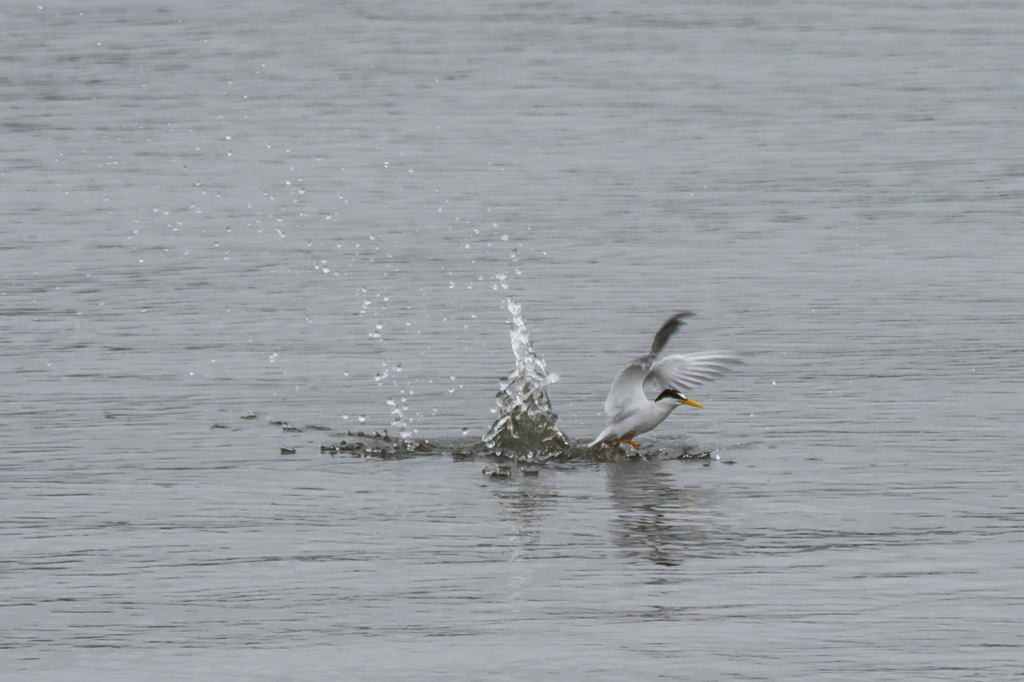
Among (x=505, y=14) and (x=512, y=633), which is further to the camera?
(x=505, y=14)

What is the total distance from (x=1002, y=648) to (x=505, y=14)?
119 feet

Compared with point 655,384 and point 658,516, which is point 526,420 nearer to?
point 655,384

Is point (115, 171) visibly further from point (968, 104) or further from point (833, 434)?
point (833, 434)

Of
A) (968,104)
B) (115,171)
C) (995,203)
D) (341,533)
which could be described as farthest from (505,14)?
(341,533)

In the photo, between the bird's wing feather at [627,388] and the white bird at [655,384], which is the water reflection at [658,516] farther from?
the bird's wing feather at [627,388]

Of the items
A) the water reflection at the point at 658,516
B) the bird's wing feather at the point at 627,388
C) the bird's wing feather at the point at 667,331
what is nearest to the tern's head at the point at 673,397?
the bird's wing feather at the point at 627,388

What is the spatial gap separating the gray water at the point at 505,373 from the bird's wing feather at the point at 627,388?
0.44 meters

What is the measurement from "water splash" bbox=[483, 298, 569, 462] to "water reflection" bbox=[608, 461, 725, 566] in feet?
1.54

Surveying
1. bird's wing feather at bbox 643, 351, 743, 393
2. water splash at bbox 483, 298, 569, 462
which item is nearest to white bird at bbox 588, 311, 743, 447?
bird's wing feather at bbox 643, 351, 743, 393

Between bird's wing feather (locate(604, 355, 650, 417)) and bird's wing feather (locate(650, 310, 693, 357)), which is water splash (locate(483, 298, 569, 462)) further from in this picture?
bird's wing feather (locate(650, 310, 693, 357))

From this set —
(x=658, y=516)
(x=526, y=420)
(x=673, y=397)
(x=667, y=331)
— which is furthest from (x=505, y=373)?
(x=658, y=516)

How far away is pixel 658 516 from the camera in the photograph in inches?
392

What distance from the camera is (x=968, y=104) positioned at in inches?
1107

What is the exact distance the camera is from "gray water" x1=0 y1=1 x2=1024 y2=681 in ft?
26.2
